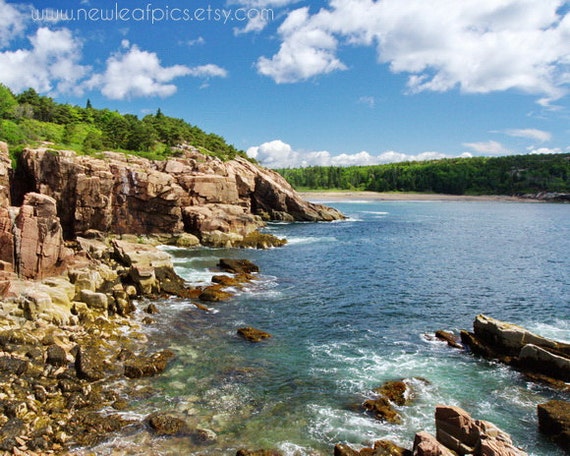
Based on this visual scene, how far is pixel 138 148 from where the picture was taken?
7344cm

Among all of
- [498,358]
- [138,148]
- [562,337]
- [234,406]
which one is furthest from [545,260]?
[138,148]

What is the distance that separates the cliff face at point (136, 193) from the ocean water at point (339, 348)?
23.6 ft

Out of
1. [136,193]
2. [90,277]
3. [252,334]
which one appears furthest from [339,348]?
[136,193]

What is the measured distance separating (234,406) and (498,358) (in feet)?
49.1

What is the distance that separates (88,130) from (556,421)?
8631 centimetres

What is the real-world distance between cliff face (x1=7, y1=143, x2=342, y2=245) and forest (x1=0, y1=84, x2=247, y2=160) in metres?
4.75

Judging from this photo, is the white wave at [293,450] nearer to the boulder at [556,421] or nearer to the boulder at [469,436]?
the boulder at [469,436]

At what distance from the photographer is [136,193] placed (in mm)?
55469

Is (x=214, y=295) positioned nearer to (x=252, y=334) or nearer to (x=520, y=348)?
(x=252, y=334)

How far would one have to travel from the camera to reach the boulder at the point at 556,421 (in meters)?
16.0

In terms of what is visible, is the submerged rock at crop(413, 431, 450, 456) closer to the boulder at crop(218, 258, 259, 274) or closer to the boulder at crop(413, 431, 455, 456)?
the boulder at crop(413, 431, 455, 456)

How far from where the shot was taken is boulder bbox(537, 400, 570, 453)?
16.0m

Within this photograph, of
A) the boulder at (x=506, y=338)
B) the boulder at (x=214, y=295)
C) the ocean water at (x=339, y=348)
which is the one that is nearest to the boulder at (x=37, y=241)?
the ocean water at (x=339, y=348)

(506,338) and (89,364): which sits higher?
(506,338)
